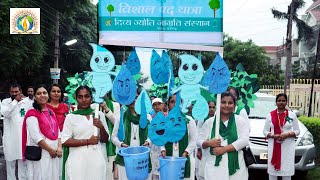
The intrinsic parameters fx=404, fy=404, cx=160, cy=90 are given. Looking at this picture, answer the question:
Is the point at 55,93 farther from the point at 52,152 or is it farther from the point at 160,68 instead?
the point at 160,68

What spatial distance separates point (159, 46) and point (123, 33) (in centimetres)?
43

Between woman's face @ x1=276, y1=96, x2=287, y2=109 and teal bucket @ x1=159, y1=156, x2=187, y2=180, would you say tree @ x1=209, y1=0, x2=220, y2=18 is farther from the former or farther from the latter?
woman's face @ x1=276, y1=96, x2=287, y2=109

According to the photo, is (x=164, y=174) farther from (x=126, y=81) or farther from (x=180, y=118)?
(x=126, y=81)

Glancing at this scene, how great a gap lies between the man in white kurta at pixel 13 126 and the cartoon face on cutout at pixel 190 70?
3.66 metres

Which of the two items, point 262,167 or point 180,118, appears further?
point 262,167

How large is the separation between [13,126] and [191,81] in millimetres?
4023

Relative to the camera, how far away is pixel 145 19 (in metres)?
4.16

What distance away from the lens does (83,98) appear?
4.16 metres

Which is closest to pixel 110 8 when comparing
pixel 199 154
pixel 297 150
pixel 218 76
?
pixel 218 76

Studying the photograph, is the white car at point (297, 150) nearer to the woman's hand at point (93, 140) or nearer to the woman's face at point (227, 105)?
the woman's face at point (227, 105)

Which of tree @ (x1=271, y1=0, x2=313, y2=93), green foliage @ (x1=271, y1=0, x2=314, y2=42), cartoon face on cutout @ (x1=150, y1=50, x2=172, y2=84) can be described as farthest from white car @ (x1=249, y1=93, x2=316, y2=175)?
green foliage @ (x1=271, y1=0, x2=314, y2=42)

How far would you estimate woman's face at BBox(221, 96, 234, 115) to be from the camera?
4094mm

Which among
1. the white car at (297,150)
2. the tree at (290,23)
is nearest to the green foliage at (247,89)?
the white car at (297,150)

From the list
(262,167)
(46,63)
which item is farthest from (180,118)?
(46,63)
